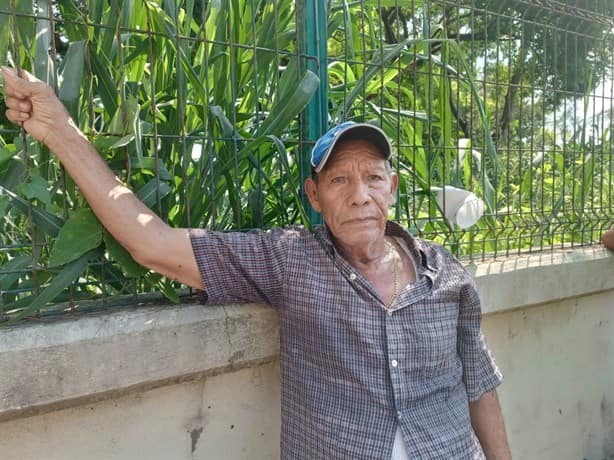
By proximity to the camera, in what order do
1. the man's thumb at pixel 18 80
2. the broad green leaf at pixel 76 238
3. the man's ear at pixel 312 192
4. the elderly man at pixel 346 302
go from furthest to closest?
the man's ear at pixel 312 192
the elderly man at pixel 346 302
the broad green leaf at pixel 76 238
the man's thumb at pixel 18 80

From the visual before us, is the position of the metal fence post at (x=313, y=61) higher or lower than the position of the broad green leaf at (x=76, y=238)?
higher

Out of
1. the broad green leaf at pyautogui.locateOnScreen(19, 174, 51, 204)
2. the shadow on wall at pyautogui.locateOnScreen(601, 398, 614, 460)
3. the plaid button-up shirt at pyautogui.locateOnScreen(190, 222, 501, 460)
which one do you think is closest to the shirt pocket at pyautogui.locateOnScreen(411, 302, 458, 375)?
the plaid button-up shirt at pyautogui.locateOnScreen(190, 222, 501, 460)

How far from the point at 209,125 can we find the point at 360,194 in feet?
1.55

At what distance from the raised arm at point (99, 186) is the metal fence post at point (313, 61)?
554 mm

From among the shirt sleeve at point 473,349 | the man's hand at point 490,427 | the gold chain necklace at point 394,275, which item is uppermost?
the gold chain necklace at point 394,275

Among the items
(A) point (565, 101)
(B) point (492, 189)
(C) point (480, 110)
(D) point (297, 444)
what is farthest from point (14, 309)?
(A) point (565, 101)

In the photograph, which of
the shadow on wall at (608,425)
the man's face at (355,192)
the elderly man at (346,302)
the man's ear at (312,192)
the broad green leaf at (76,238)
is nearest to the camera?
the broad green leaf at (76,238)

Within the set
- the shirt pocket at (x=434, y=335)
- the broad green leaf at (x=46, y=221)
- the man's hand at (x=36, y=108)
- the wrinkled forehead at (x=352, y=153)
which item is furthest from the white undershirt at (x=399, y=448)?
the man's hand at (x=36, y=108)

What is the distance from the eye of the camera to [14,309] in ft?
4.56

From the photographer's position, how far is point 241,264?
147cm

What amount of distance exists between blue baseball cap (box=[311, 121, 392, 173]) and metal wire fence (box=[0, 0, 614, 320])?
0.12 meters

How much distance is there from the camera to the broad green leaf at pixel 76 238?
1298 mm

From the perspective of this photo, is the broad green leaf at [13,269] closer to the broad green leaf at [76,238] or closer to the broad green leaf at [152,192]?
the broad green leaf at [76,238]

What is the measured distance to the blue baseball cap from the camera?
1.50m
